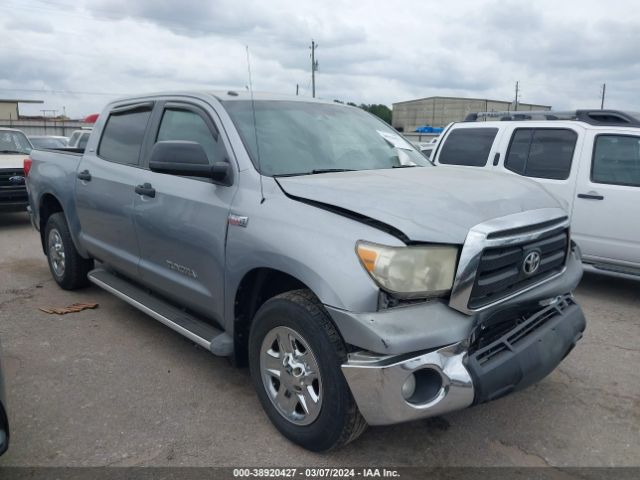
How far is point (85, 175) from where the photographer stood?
497 centimetres

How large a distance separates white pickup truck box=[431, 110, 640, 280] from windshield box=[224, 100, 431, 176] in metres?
2.61

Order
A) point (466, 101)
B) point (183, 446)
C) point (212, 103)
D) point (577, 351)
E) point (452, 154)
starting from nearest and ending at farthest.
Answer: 1. point (183, 446)
2. point (212, 103)
3. point (577, 351)
4. point (452, 154)
5. point (466, 101)

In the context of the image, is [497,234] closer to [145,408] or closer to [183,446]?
[183,446]

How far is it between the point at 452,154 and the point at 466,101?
1908 inches

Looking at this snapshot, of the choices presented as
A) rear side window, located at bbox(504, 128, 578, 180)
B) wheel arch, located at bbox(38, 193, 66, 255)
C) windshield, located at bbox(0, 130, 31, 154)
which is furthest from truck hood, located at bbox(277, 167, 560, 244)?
windshield, located at bbox(0, 130, 31, 154)

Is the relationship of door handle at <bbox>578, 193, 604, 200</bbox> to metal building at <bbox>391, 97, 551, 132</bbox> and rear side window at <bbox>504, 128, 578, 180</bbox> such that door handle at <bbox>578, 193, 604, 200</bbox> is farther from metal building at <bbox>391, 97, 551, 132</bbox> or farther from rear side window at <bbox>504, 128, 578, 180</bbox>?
metal building at <bbox>391, 97, 551, 132</bbox>

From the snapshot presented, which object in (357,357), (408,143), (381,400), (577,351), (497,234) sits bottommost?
(577,351)

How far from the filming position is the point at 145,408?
3445 mm

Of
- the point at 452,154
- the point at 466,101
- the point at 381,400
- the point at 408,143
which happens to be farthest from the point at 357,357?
the point at 466,101

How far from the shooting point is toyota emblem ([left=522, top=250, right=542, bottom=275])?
9.51 feet

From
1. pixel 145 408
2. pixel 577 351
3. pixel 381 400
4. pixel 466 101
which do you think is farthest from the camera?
pixel 466 101

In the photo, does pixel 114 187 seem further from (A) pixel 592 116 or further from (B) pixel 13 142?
(B) pixel 13 142

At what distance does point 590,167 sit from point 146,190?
456cm

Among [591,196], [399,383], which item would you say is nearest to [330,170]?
[399,383]
